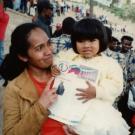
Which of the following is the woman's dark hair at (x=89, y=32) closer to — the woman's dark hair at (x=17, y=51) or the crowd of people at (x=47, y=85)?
the crowd of people at (x=47, y=85)

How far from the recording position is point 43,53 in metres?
2.28

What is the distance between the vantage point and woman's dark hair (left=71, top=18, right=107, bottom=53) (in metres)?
2.47

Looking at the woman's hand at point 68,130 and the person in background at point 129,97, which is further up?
the woman's hand at point 68,130

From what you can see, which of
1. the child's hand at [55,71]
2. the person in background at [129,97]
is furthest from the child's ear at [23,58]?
the person in background at [129,97]

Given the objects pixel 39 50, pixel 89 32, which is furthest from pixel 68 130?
pixel 89 32

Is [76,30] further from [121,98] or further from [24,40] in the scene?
[121,98]

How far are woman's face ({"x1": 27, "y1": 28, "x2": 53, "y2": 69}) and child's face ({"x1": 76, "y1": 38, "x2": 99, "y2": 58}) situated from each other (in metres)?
0.22

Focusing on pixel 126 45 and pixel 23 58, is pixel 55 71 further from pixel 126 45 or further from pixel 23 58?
pixel 126 45

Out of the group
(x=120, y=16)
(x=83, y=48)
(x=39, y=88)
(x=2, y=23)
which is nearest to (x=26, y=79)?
(x=39, y=88)

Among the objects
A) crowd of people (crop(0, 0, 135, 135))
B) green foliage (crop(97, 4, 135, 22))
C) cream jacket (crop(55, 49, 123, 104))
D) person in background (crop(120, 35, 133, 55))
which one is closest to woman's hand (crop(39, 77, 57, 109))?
crowd of people (crop(0, 0, 135, 135))

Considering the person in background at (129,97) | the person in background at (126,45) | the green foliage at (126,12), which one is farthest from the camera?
the green foliage at (126,12)

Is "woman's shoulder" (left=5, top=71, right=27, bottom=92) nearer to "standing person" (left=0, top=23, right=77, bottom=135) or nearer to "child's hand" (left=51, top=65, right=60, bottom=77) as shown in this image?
"standing person" (left=0, top=23, right=77, bottom=135)

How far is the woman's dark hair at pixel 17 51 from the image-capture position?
2.35 m

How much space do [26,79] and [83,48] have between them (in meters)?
0.36
